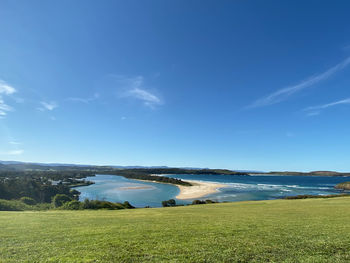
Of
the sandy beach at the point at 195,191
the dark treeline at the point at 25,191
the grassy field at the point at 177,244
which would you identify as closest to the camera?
the grassy field at the point at 177,244

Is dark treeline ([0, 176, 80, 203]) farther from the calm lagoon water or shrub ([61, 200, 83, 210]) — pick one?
shrub ([61, 200, 83, 210])

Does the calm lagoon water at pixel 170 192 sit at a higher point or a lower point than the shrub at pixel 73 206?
lower

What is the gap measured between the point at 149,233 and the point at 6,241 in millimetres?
5954

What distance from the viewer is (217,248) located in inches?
262

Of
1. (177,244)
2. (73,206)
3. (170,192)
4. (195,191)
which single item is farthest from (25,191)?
(177,244)

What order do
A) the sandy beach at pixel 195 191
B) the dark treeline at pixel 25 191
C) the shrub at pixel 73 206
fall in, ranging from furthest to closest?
the sandy beach at pixel 195 191
the dark treeline at pixel 25 191
the shrub at pixel 73 206

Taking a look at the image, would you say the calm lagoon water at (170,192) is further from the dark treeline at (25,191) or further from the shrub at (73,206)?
the shrub at (73,206)

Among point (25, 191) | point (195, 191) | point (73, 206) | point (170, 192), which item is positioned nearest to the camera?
point (73, 206)

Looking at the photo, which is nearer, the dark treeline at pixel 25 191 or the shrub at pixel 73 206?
the shrub at pixel 73 206

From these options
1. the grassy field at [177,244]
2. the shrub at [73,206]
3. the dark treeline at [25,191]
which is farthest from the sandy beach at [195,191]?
the grassy field at [177,244]

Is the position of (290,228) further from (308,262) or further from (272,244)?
(308,262)

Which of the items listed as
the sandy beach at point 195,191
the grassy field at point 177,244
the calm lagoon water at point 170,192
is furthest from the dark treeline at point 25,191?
the grassy field at point 177,244

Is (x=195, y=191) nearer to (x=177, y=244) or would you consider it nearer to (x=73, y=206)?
(x=73, y=206)

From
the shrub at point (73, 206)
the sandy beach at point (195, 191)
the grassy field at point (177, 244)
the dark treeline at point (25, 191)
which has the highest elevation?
the grassy field at point (177, 244)
